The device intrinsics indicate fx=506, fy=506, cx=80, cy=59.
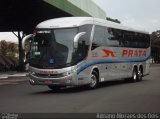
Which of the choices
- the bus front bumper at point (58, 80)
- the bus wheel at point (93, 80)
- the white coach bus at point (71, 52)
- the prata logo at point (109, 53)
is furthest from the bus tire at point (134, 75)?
the bus front bumper at point (58, 80)

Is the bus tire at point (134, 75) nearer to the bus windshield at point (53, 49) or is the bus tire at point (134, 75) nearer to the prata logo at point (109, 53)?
the prata logo at point (109, 53)

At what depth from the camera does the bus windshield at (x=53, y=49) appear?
64.1 feet

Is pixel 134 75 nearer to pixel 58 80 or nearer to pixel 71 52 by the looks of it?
pixel 71 52

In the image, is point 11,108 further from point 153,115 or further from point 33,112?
point 153,115

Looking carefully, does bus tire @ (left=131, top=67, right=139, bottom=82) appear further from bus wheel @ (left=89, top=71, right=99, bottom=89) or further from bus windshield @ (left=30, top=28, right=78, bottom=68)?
bus windshield @ (left=30, top=28, right=78, bottom=68)

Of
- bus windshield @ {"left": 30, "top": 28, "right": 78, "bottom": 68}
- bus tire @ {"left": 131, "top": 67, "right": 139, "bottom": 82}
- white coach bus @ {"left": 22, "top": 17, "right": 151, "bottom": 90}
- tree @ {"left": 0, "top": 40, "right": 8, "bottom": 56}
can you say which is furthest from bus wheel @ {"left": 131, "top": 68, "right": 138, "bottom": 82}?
tree @ {"left": 0, "top": 40, "right": 8, "bottom": 56}

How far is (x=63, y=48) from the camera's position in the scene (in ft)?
64.3

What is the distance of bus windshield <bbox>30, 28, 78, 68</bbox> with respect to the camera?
64.1 ft

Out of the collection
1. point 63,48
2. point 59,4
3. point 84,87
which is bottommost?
point 84,87

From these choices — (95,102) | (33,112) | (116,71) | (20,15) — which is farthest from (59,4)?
(33,112)

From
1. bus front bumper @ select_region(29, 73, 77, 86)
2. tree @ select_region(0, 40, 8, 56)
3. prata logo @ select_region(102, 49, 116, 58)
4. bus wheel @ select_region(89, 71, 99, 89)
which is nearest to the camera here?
bus front bumper @ select_region(29, 73, 77, 86)

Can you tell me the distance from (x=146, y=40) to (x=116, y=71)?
5780 millimetres

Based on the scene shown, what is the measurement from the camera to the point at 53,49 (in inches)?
774

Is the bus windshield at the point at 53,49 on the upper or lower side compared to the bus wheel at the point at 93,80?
upper
